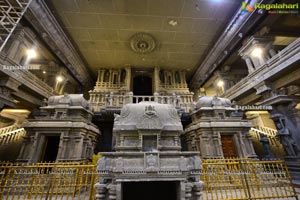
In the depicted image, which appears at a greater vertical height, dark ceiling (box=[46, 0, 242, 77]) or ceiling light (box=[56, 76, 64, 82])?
dark ceiling (box=[46, 0, 242, 77])

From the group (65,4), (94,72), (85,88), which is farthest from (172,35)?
(85,88)

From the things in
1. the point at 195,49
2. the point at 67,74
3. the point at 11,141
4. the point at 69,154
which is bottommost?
the point at 69,154

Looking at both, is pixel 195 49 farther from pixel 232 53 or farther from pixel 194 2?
pixel 194 2

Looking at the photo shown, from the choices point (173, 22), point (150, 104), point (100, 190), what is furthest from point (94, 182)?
point (173, 22)

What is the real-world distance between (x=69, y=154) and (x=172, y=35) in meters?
9.46

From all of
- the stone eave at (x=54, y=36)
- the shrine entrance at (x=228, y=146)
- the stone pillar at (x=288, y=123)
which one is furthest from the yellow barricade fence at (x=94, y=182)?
the stone eave at (x=54, y=36)

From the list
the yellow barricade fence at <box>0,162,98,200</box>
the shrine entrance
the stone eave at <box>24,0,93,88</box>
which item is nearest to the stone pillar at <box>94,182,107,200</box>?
the yellow barricade fence at <box>0,162,98,200</box>

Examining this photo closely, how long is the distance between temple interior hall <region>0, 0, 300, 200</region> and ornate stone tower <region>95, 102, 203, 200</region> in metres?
0.03

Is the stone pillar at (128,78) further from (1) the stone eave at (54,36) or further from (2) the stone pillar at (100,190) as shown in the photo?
(2) the stone pillar at (100,190)

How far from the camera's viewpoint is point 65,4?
7824 mm

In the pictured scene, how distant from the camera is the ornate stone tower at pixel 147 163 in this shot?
349 cm

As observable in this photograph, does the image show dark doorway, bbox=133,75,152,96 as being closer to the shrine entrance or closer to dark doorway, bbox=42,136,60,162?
dark doorway, bbox=42,136,60,162

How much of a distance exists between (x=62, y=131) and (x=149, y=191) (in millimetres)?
5284

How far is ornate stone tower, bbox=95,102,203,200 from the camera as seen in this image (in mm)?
3486
